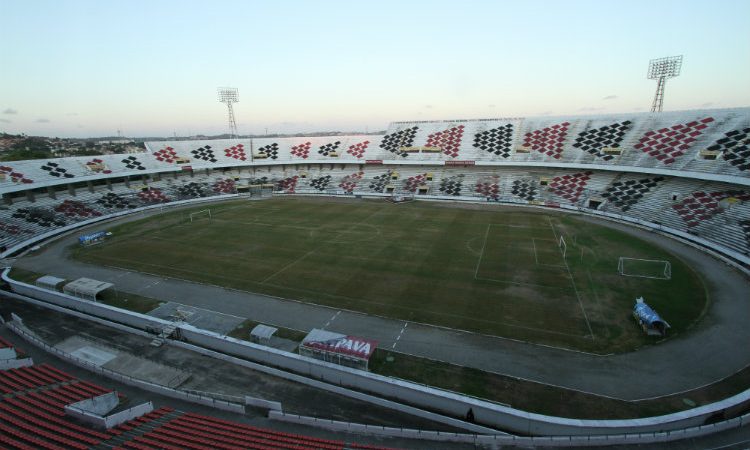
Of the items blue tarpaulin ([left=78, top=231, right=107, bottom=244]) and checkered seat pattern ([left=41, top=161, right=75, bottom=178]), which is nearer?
blue tarpaulin ([left=78, top=231, right=107, bottom=244])

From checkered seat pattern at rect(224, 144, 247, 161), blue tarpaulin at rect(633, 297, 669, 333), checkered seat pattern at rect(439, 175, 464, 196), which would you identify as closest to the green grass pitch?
blue tarpaulin at rect(633, 297, 669, 333)

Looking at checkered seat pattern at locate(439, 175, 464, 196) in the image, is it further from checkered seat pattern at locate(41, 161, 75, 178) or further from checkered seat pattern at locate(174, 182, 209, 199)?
checkered seat pattern at locate(41, 161, 75, 178)

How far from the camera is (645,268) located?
26.7 metres

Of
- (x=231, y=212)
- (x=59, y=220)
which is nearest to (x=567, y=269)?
(x=231, y=212)

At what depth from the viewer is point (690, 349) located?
17188 millimetres

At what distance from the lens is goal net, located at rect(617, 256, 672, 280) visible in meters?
25.5

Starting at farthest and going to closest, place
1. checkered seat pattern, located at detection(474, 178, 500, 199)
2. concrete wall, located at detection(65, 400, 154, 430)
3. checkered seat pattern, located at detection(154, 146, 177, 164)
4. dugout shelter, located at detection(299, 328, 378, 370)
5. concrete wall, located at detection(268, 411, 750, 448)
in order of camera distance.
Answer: checkered seat pattern, located at detection(154, 146, 177, 164) < checkered seat pattern, located at detection(474, 178, 500, 199) < dugout shelter, located at detection(299, 328, 378, 370) < concrete wall, located at detection(65, 400, 154, 430) < concrete wall, located at detection(268, 411, 750, 448)

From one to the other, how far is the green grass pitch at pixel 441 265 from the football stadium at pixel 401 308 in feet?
0.67

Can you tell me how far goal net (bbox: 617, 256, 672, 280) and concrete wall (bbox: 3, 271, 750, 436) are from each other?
13.0 m

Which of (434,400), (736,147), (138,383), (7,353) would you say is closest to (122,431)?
(138,383)

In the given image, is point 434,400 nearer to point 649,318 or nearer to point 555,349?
point 555,349

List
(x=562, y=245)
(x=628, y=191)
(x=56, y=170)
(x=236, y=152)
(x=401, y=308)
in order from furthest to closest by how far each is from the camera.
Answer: (x=236, y=152) → (x=56, y=170) → (x=628, y=191) → (x=562, y=245) → (x=401, y=308)

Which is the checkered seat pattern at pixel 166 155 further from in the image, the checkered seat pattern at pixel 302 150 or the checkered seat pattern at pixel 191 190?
the checkered seat pattern at pixel 302 150

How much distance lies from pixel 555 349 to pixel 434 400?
6.98m
